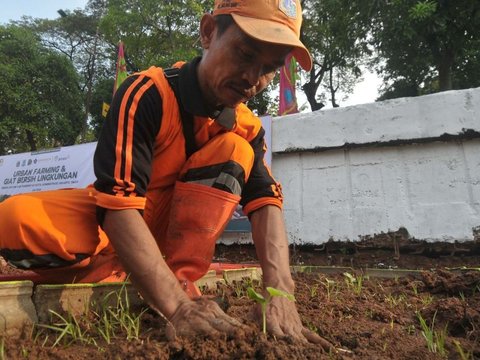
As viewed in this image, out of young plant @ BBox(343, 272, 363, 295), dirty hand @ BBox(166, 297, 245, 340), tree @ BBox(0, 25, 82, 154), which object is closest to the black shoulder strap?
dirty hand @ BBox(166, 297, 245, 340)

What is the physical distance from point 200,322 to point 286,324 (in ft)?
1.20

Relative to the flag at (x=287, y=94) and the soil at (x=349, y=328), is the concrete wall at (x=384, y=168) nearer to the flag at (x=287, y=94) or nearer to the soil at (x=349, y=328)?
the soil at (x=349, y=328)

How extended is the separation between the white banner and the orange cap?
604 cm

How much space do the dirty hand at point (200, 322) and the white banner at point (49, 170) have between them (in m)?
6.25

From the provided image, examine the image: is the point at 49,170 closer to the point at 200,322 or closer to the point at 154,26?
the point at 200,322

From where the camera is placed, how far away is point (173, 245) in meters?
1.90

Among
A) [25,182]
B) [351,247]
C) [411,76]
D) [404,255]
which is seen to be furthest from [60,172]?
[411,76]

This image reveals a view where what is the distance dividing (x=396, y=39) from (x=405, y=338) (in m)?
11.1

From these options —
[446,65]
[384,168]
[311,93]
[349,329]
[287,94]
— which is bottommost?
[349,329]

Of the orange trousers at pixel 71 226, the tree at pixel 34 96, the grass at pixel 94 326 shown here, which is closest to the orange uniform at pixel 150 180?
the orange trousers at pixel 71 226

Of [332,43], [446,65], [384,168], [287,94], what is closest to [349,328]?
[384,168]

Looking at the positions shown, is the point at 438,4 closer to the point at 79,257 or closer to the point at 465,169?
the point at 465,169

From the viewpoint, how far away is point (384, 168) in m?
4.16

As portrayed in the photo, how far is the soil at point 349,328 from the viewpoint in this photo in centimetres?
110
